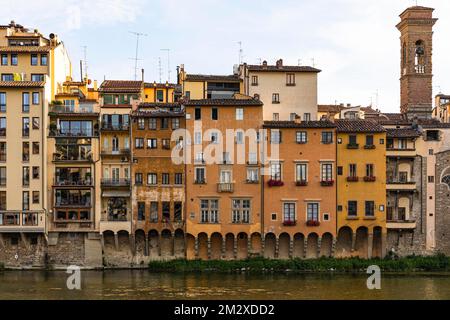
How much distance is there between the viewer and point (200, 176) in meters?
59.3

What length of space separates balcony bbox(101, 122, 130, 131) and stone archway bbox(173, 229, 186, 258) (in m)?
8.33

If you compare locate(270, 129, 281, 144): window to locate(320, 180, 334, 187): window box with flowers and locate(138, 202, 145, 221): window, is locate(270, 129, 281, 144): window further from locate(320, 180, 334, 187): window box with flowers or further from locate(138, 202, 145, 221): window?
locate(138, 202, 145, 221): window

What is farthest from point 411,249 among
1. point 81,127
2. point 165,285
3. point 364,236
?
point 81,127

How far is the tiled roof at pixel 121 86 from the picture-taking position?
63.7 metres

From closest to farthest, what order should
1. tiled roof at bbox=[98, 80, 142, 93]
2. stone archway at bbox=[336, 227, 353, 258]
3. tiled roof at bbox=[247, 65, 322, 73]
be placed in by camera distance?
stone archway at bbox=[336, 227, 353, 258], tiled roof at bbox=[247, 65, 322, 73], tiled roof at bbox=[98, 80, 142, 93]

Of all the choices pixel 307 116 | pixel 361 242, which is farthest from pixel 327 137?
pixel 361 242

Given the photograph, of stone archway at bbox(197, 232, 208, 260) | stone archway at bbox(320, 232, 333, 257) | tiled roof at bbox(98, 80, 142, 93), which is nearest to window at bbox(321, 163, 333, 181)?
stone archway at bbox(320, 232, 333, 257)

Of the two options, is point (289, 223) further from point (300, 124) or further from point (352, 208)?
point (300, 124)

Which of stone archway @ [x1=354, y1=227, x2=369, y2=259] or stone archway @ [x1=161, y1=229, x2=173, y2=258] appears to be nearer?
stone archway @ [x1=161, y1=229, x2=173, y2=258]

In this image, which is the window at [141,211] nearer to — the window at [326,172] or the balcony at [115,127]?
the balcony at [115,127]

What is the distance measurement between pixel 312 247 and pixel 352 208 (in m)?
4.01

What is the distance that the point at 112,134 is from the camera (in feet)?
197

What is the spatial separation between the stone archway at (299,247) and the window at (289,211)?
1.47m

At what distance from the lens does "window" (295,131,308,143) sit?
59.5 m
